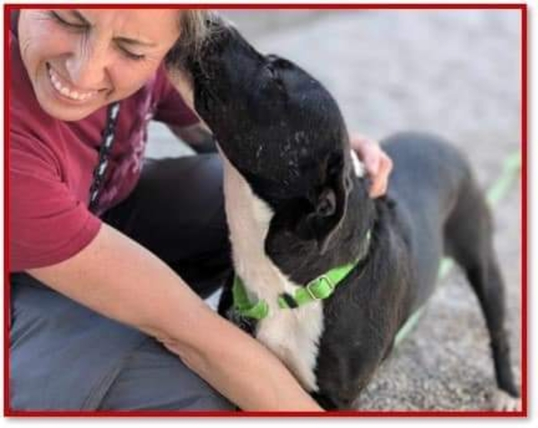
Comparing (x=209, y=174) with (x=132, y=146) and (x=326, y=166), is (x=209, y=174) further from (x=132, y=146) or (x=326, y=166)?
(x=326, y=166)

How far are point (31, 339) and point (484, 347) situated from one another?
197cm

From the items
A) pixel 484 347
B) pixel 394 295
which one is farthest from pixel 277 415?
pixel 484 347

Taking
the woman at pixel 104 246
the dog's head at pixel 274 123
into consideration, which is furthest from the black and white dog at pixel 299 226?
the woman at pixel 104 246

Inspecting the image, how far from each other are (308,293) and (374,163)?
465 millimetres

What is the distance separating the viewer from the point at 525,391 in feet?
8.45

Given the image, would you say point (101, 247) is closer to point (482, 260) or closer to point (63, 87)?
point (63, 87)

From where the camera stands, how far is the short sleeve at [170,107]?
2.81 m

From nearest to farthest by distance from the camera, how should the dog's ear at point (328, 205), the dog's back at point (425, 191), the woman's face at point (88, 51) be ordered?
the woman's face at point (88, 51) < the dog's ear at point (328, 205) < the dog's back at point (425, 191)

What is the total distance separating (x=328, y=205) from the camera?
2350 mm

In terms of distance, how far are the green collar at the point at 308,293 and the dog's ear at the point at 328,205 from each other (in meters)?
0.11

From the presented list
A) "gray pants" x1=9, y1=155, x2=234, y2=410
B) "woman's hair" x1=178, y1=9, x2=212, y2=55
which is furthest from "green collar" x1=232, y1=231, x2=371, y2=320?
"woman's hair" x1=178, y1=9, x2=212, y2=55

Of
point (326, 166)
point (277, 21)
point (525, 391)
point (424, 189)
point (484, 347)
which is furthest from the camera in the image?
point (277, 21)

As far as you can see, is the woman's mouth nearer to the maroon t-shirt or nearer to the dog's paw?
the maroon t-shirt

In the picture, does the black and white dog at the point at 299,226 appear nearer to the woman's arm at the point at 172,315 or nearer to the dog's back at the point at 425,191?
the woman's arm at the point at 172,315
